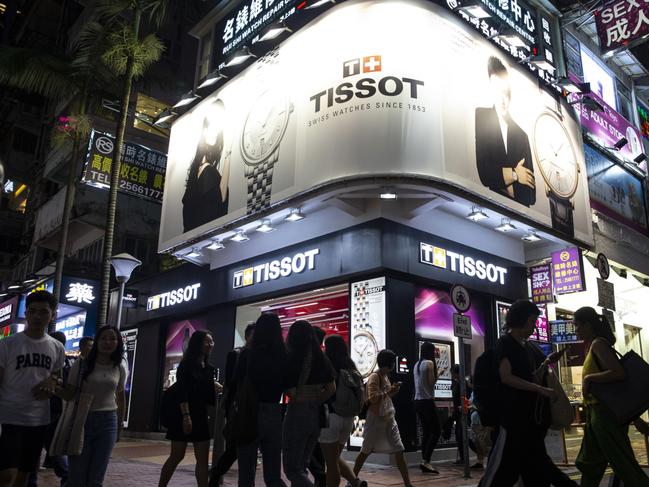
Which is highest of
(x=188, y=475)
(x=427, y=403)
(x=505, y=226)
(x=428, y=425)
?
(x=505, y=226)

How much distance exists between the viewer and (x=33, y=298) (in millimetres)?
4113

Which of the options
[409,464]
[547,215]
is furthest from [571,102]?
[409,464]

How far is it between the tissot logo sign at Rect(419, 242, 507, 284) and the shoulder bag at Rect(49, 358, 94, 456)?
269 inches

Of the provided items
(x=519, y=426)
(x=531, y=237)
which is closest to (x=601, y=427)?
(x=519, y=426)

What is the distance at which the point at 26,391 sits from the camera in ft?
12.8

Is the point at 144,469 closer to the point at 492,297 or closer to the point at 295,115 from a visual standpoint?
the point at 295,115

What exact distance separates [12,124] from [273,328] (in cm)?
3300

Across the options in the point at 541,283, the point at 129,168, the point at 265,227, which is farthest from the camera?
the point at 129,168

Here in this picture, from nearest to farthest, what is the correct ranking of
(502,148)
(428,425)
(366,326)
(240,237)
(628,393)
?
(628,393) < (428,425) < (366,326) < (502,148) < (240,237)

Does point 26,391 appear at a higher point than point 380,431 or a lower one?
higher

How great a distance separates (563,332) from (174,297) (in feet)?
32.5

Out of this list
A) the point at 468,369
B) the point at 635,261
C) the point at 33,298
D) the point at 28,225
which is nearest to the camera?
the point at 33,298

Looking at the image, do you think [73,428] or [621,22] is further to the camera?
[621,22]

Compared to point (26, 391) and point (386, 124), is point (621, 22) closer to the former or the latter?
point (386, 124)
